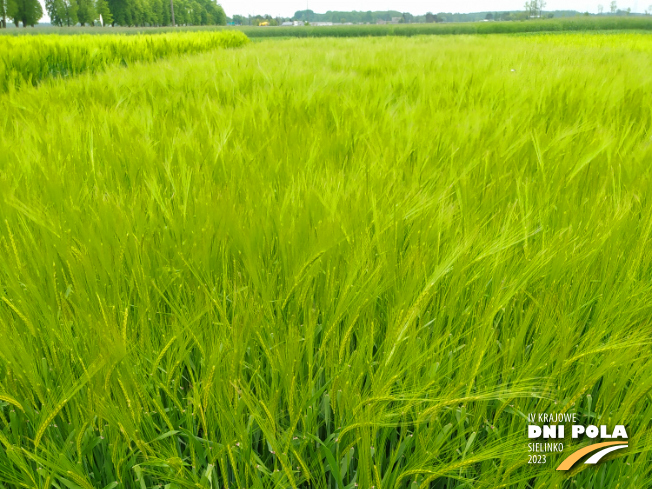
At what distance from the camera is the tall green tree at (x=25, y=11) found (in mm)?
35656

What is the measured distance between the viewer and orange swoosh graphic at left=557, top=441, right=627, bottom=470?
1.31 feet

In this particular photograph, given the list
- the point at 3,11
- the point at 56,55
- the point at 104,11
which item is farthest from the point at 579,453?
the point at 104,11

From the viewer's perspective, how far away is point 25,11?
36.8 metres

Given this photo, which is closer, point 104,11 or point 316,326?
point 316,326

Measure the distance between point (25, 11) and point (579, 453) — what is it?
162 feet

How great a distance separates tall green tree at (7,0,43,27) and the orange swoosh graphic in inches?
1906

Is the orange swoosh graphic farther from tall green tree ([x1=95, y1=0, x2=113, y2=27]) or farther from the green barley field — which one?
tall green tree ([x1=95, y1=0, x2=113, y2=27])

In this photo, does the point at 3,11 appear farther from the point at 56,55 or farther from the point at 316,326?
the point at 316,326

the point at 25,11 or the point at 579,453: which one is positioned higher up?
the point at 25,11

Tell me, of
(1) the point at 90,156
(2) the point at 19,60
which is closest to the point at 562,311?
(1) the point at 90,156

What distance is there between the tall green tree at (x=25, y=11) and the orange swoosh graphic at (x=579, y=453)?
159ft
